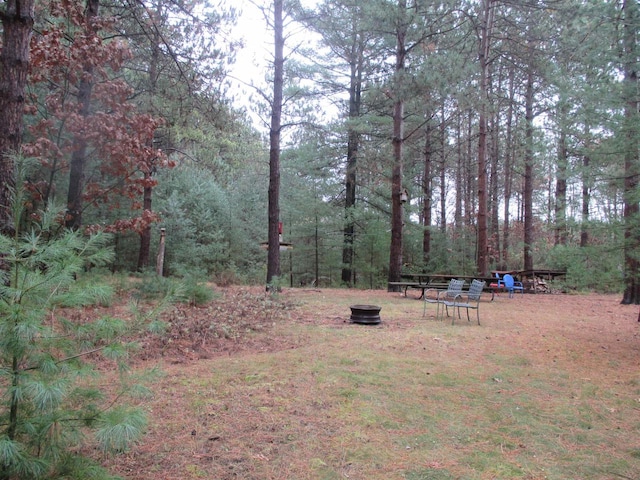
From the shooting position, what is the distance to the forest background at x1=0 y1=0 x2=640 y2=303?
632cm

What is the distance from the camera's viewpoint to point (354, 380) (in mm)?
4414

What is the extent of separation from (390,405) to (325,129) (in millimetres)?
9090

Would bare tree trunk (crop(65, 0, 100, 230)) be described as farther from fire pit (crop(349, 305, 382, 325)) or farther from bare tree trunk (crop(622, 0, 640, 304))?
bare tree trunk (crop(622, 0, 640, 304))

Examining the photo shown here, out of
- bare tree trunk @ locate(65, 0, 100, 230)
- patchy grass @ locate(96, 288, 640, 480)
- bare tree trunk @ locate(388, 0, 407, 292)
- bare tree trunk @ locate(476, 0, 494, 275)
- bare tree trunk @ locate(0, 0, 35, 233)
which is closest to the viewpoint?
patchy grass @ locate(96, 288, 640, 480)

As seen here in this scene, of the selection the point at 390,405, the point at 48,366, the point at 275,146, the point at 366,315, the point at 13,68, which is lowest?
the point at 390,405

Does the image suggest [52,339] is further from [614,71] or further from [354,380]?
[614,71]

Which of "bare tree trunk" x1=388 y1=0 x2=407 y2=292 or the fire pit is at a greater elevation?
"bare tree trunk" x1=388 y1=0 x2=407 y2=292

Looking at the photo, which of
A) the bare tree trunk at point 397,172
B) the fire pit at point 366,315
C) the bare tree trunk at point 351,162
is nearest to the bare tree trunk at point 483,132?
the bare tree trunk at point 397,172

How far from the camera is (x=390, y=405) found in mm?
3809

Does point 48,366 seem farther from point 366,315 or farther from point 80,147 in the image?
point 80,147

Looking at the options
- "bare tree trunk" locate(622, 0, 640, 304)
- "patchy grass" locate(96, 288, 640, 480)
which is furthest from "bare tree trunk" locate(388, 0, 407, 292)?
"bare tree trunk" locate(622, 0, 640, 304)

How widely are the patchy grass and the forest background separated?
186 cm

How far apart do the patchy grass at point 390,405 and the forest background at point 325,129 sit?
186 cm

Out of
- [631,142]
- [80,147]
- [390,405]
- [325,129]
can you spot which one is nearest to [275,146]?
[325,129]
